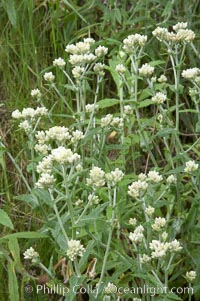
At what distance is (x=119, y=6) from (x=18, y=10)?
58 centimetres

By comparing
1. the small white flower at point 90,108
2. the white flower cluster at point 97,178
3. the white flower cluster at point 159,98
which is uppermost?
the white flower cluster at point 159,98

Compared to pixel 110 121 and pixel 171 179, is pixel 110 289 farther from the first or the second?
pixel 110 121

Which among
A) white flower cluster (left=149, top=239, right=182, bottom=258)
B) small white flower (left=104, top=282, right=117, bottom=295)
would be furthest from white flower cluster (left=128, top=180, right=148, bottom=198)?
small white flower (left=104, top=282, right=117, bottom=295)

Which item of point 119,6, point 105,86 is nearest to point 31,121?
point 105,86

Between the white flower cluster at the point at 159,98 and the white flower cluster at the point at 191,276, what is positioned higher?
the white flower cluster at the point at 159,98

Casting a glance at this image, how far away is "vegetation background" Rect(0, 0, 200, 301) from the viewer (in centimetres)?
350

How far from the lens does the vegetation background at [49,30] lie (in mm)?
3500

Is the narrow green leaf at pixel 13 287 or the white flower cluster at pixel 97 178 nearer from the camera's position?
the white flower cluster at pixel 97 178

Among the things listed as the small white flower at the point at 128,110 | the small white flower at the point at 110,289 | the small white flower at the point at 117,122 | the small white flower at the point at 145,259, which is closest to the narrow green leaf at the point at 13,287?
the small white flower at the point at 110,289

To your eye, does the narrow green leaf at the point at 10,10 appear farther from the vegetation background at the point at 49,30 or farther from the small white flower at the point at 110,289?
the small white flower at the point at 110,289

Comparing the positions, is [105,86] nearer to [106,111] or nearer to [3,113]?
[106,111]

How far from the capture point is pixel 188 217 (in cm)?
246

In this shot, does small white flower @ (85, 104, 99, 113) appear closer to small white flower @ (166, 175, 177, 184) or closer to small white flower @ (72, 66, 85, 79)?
small white flower @ (72, 66, 85, 79)

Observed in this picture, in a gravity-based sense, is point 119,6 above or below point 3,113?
above
